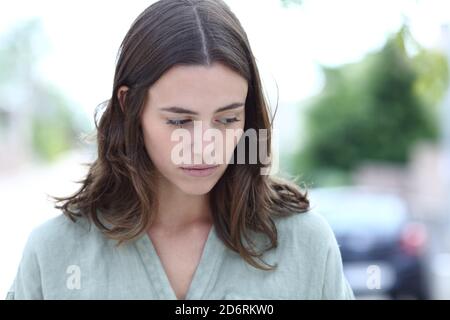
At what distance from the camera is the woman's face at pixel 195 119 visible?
1.64 m

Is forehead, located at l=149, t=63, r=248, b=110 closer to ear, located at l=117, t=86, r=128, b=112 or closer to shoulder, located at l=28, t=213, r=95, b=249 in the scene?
ear, located at l=117, t=86, r=128, b=112

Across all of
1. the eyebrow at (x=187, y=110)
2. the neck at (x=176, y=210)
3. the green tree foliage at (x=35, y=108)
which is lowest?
the neck at (x=176, y=210)

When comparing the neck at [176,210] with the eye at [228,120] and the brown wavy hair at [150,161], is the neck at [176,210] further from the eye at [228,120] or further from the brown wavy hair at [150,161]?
the eye at [228,120]

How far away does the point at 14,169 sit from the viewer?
1894cm

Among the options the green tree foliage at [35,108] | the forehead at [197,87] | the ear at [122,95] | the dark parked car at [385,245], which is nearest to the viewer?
the forehead at [197,87]

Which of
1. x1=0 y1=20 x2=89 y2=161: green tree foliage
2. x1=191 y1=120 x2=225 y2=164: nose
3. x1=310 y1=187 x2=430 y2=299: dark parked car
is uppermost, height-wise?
x1=0 y1=20 x2=89 y2=161: green tree foliage

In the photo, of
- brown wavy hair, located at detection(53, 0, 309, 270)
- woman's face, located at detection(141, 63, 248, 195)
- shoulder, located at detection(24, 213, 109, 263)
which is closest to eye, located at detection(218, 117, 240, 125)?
woman's face, located at detection(141, 63, 248, 195)

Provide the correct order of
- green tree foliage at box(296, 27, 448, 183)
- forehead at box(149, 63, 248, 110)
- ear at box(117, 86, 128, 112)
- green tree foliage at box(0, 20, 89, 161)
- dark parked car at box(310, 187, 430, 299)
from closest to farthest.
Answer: forehead at box(149, 63, 248, 110) → ear at box(117, 86, 128, 112) → dark parked car at box(310, 187, 430, 299) → green tree foliage at box(296, 27, 448, 183) → green tree foliage at box(0, 20, 89, 161)

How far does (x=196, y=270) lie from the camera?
176 cm

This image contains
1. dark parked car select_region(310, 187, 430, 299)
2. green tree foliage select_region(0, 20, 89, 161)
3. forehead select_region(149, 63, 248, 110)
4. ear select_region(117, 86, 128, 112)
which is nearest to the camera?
forehead select_region(149, 63, 248, 110)

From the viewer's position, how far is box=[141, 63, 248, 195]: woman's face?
1642 mm

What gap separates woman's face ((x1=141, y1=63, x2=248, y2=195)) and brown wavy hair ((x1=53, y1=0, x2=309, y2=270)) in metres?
0.03

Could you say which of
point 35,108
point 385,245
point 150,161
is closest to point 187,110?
point 150,161

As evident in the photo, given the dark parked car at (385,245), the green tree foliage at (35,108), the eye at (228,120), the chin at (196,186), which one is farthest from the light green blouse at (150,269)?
the green tree foliage at (35,108)
